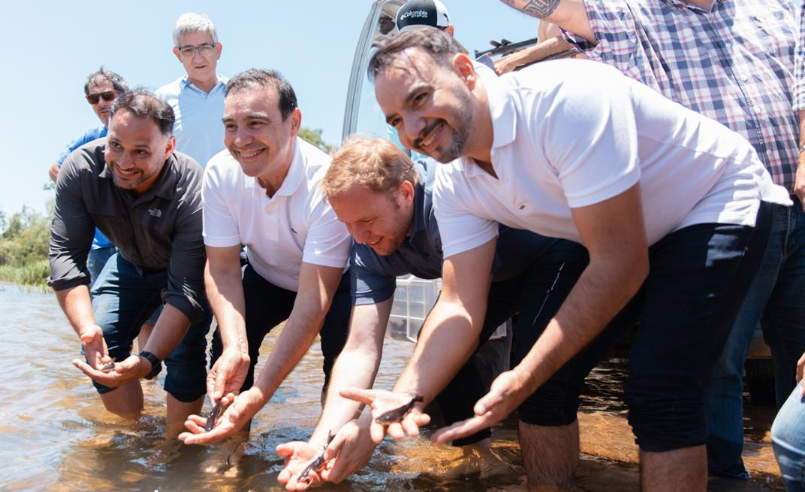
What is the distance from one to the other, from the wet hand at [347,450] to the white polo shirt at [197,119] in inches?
111

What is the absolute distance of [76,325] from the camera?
138 inches

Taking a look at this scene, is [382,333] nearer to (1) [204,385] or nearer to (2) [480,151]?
(2) [480,151]

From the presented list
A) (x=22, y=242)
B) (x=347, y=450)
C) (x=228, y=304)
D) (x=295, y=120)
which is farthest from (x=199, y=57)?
(x=22, y=242)

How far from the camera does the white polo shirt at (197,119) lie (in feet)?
15.5

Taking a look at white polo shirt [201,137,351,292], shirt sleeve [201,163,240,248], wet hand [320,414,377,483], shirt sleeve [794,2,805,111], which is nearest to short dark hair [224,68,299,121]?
white polo shirt [201,137,351,292]

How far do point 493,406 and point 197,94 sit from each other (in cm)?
350

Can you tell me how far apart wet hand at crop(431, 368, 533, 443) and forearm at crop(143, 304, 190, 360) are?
6.40 ft

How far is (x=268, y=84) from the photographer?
3.30m

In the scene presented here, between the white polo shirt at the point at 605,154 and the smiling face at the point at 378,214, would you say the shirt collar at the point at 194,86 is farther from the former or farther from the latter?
the white polo shirt at the point at 605,154

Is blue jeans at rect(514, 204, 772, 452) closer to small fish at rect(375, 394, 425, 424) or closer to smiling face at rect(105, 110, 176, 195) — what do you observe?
small fish at rect(375, 394, 425, 424)

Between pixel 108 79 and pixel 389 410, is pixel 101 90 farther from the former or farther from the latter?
pixel 389 410

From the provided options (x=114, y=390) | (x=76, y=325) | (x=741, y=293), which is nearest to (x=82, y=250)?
(x=76, y=325)

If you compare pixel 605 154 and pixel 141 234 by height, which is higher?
pixel 605 154

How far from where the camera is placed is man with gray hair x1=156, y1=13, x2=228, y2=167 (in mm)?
4715
